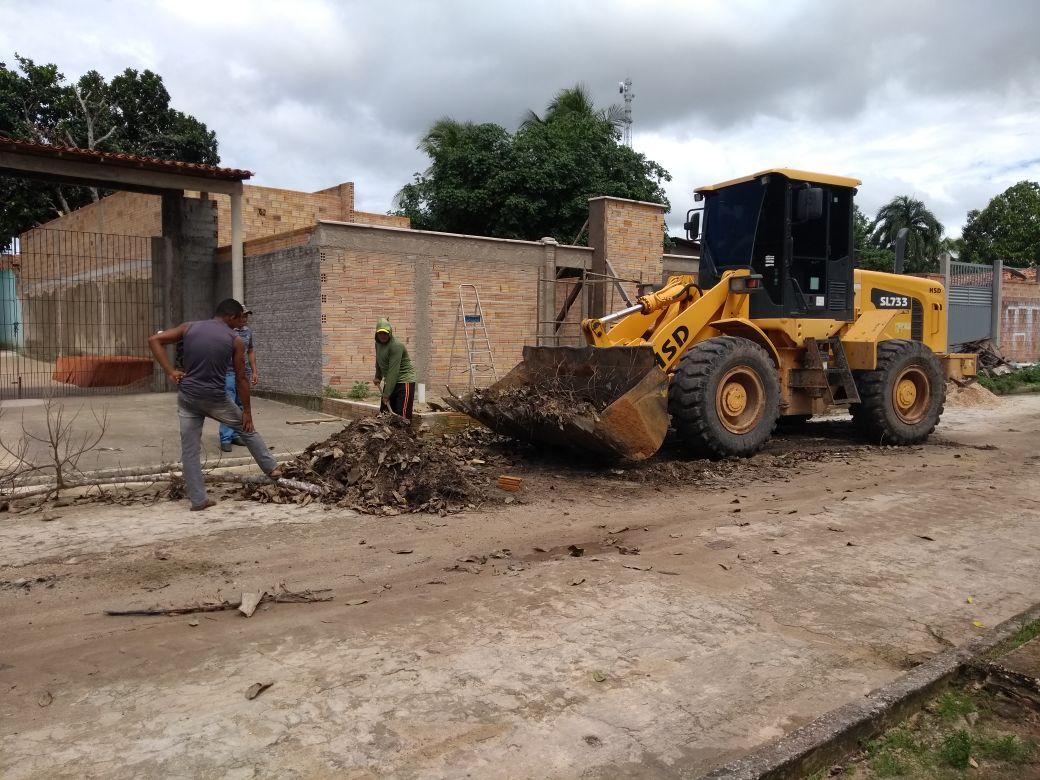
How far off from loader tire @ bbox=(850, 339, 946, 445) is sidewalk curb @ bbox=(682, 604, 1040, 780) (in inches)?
260

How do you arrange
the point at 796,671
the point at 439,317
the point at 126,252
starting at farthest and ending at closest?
the point at 126,252 < the point at 439,317 < the point at 796,671

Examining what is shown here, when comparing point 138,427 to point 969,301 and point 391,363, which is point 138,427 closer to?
point 391,363

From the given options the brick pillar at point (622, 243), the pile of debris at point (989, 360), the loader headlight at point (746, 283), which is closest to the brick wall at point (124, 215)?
the brick pillar at point (622, 243)

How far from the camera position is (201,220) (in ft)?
50.2

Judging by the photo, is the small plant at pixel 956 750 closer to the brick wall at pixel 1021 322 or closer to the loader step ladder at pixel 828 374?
the loader step ladder at pixel 828 374

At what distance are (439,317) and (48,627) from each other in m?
10.4

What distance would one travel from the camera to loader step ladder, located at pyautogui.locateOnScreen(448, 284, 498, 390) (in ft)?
47.5

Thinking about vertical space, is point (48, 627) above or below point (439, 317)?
below

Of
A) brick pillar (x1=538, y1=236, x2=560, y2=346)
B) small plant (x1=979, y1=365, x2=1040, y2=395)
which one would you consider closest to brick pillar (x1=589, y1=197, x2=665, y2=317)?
brick pillar (x1=538, y1=236, x2=560, y2=346)

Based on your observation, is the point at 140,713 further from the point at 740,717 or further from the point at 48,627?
the point at 740,717

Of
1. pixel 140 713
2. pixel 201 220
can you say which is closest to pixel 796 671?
pixel 140 713

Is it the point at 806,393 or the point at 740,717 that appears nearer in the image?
the point at 740,717

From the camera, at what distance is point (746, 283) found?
9.15 m

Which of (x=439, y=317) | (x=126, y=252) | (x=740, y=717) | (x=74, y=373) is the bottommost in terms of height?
(x=740, y=717)
